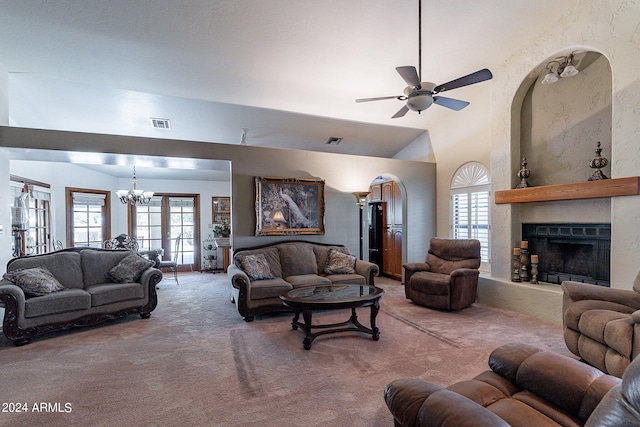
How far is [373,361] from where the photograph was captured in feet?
9.70

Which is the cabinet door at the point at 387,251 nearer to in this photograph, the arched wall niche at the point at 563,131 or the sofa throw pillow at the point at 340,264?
the sofa throw pillow at the point at 340,264

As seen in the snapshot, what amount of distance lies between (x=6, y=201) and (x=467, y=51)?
6819 mm

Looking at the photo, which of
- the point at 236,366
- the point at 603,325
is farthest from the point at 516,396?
the point at 236,366

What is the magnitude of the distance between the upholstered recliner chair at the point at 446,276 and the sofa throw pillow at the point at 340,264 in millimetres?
881

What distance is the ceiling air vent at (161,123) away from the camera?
5590mm

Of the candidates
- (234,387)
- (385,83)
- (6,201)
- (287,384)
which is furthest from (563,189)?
(6,201)

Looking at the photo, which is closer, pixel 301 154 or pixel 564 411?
pixel 564 411

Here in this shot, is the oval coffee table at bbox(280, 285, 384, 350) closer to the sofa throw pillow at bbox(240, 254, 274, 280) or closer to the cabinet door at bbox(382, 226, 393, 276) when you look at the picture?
the sofa throw pillow at bbox(240, 254, 274, 280)

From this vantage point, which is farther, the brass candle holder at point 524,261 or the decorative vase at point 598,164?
the brass candle holder at point 524,261

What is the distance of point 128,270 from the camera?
452 centimetres

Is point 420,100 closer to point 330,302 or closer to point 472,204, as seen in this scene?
point 330,302

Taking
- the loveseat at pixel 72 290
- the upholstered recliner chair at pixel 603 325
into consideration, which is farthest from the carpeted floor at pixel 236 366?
the upholstered recliner chair at pixel 603 325

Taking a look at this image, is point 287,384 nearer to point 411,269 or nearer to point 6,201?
point 411,269

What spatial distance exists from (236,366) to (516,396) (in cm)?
225
